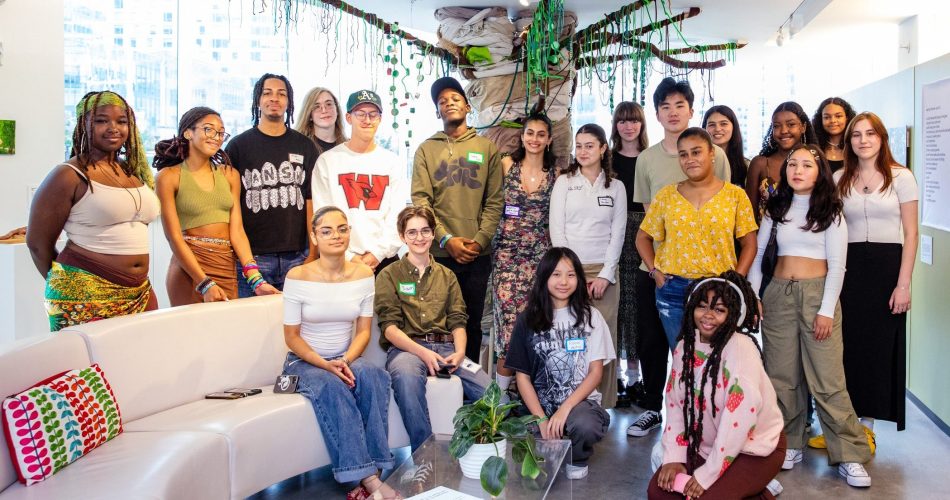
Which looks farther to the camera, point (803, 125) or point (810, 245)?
point (803, 125)

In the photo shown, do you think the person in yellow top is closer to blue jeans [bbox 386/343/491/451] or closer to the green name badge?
the green name badge

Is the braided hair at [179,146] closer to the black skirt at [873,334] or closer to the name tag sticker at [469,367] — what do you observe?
the name tag sticker at [469,367]

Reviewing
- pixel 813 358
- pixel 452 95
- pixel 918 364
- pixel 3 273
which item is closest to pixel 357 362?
pixel 452 95

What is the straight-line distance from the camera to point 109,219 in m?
3.03

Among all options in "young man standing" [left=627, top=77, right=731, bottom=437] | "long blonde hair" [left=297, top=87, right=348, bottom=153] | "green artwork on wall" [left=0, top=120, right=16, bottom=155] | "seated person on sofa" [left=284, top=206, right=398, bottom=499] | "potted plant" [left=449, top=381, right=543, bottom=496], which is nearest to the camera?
"potted plant" [left=449, top=381, right=543, bottom=496]

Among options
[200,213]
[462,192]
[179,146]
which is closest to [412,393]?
[462,192]

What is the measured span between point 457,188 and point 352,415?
1.34 metres

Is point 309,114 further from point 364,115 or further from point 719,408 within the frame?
point 719,408

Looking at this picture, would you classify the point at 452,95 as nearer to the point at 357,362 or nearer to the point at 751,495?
the point at 357,362

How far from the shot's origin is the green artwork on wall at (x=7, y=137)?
4.45m

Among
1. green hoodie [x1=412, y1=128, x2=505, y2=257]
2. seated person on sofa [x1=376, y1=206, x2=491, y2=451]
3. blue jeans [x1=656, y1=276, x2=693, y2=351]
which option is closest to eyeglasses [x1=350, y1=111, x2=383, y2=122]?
green hoodie [x1=412, y1=128, x2=505, y2=257]

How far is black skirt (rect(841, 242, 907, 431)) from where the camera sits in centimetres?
339

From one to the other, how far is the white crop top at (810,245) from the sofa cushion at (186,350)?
2088 millimetres

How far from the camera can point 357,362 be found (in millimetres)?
3189
